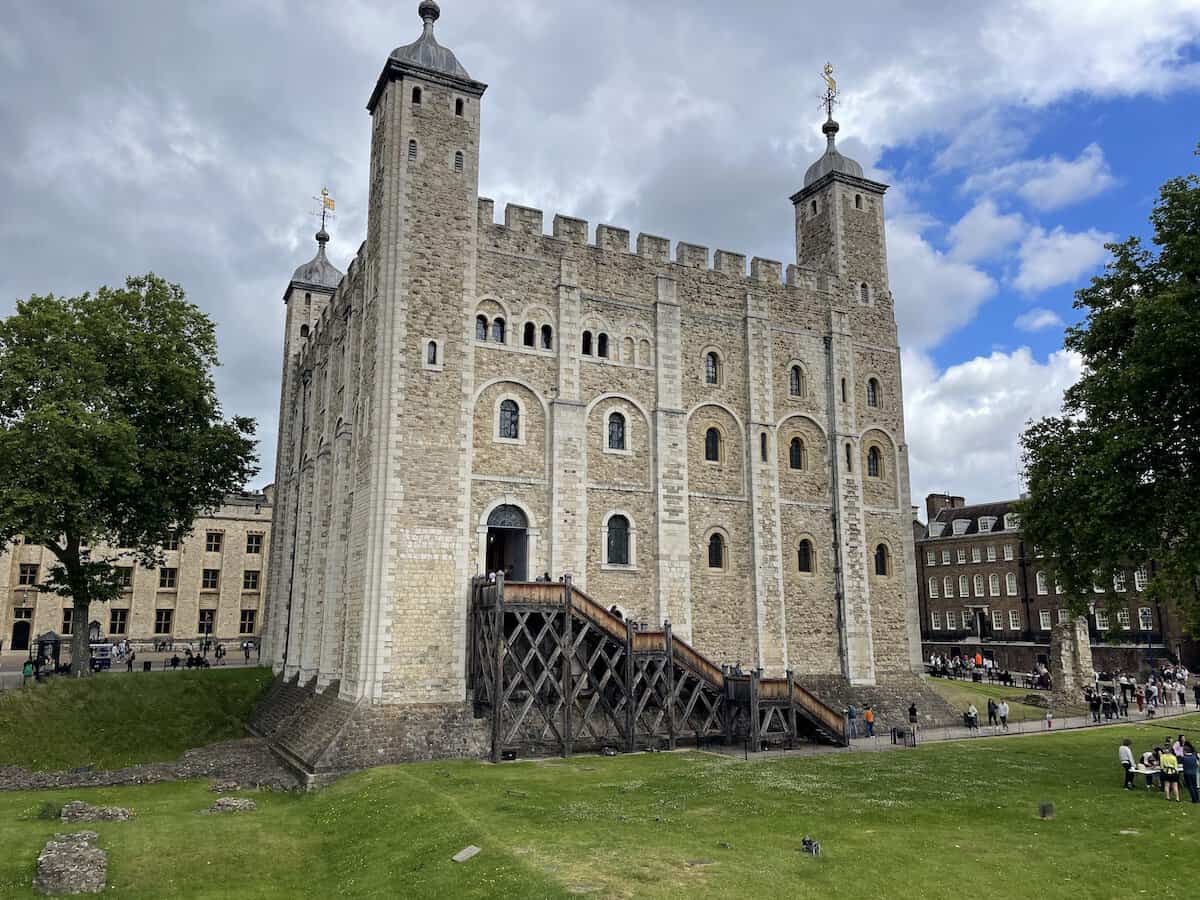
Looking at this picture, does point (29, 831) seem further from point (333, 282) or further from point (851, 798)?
point (333, 282)

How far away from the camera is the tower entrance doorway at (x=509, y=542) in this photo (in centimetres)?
2762

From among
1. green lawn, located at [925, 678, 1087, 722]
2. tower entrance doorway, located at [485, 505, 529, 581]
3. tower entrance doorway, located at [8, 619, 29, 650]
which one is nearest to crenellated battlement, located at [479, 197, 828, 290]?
tower entrance doorway, located at [485, 505, 529, 581]

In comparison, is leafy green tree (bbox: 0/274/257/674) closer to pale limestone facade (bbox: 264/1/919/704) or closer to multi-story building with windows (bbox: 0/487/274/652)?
pale limestone facade (bbox: 264/1/919/704)

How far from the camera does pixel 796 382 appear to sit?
34594mm

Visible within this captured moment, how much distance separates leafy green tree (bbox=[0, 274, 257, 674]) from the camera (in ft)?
92.4

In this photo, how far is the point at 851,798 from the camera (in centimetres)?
1839

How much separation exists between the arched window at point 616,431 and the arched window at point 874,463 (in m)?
11.2

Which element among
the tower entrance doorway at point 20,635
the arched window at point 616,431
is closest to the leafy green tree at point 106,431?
the arched window at point 616,431

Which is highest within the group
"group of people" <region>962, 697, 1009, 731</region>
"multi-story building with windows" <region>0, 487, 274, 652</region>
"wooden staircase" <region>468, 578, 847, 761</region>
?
"multi-story building with windows" <region>0, 487, 274, 652</region>

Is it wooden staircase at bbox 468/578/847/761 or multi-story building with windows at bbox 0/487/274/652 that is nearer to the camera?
wooden staircase at bbox 468/578/847/761

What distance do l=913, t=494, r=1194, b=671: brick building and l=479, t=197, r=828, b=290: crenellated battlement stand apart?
28.1 metres

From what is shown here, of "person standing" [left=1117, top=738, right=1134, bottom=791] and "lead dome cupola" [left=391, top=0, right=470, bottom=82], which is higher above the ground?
"lead dome cupola" [left=391, top=0, right=470, bottom=82]

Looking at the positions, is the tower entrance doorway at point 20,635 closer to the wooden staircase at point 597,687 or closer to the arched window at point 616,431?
the wooden staircase at point 597,687

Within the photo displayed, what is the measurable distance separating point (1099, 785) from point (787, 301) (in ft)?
67.9
